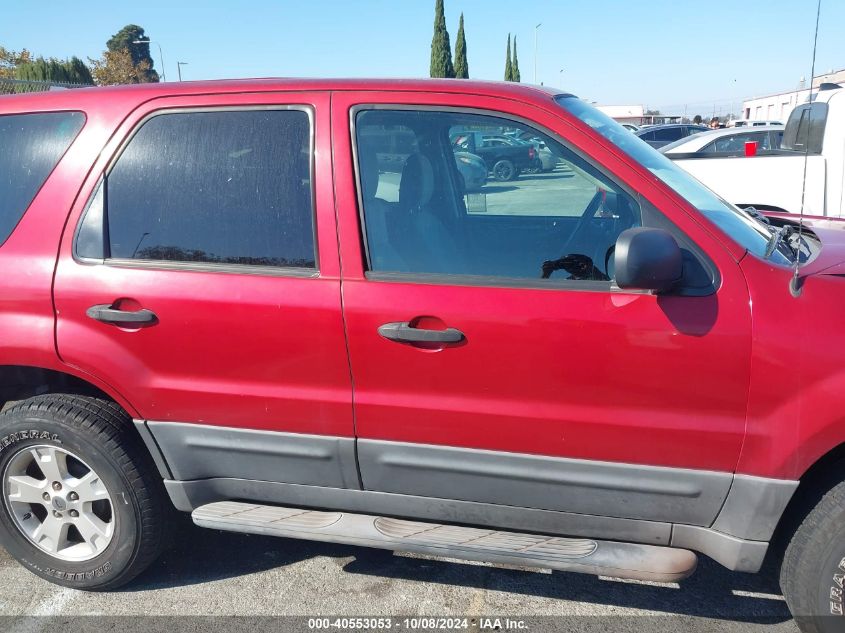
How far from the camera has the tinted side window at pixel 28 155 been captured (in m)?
2.86

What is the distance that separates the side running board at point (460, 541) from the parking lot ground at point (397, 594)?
0.37m

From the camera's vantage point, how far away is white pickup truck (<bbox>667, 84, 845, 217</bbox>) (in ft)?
18.9

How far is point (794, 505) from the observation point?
7.95 ft

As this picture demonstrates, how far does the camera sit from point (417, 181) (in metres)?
2.71

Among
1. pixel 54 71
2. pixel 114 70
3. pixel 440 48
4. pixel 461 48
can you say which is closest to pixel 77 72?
pixel 54 71

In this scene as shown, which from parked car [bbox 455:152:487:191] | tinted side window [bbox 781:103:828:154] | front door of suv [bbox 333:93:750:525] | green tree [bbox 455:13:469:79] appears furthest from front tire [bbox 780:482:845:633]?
green tree [bbox 455:13:469:79]

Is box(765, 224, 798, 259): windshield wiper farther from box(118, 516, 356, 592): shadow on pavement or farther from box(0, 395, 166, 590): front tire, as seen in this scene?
box(0, 395, 166, 590): front tire

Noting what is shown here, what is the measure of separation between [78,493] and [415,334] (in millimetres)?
1592

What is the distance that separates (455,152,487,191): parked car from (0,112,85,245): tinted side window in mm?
1490

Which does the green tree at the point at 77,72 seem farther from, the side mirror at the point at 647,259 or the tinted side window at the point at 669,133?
the side mirror at the point at 647,259

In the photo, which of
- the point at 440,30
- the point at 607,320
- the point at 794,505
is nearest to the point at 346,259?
the point at 607,320

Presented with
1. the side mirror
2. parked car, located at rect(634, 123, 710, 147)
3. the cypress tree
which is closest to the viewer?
the side mirror

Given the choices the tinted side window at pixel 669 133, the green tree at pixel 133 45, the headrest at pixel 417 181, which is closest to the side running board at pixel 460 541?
the headrest at pixel 417 181

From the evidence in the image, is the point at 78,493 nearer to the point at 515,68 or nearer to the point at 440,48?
the point at 440,48
